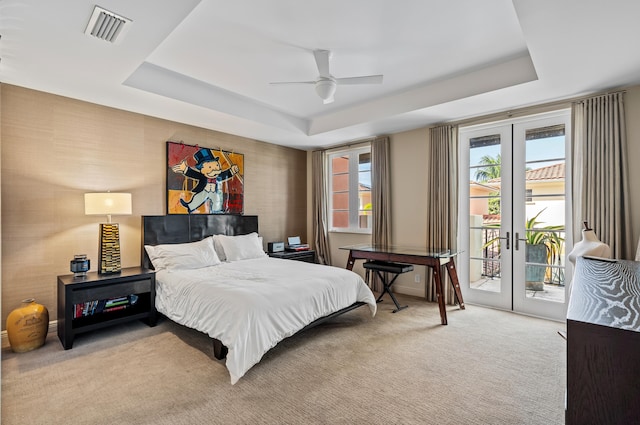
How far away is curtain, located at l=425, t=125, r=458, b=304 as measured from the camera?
13.7ft

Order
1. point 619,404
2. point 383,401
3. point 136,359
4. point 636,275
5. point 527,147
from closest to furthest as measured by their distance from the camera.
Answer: point 619,404 → point 636,275 → point 383,401 → point 136,359 → point 527,147

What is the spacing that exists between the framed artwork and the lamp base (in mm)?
832

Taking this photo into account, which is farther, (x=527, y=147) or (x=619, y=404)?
(x=527, y=147)

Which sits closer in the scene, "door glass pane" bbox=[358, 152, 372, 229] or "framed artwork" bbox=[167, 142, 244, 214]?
"framed artwork" bbox=[167, 142, 244, 214]

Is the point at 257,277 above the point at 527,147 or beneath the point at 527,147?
beneath

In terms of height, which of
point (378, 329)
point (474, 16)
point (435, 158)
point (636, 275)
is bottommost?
point (378, 329)

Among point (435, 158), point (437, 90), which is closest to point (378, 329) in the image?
point (435, 158)

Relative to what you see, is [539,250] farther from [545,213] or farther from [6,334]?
[6,334]

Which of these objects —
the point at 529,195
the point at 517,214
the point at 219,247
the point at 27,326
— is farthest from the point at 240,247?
the point at 529,195

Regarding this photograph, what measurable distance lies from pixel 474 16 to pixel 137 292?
13.1 feet

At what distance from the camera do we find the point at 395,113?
3.90 meters

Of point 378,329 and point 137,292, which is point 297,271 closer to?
point 378,329

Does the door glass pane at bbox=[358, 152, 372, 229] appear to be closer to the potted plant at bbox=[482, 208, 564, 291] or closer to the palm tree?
the palm tree

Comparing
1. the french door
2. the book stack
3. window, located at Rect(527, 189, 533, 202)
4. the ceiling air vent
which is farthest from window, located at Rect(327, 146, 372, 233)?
the ceiling air vent
